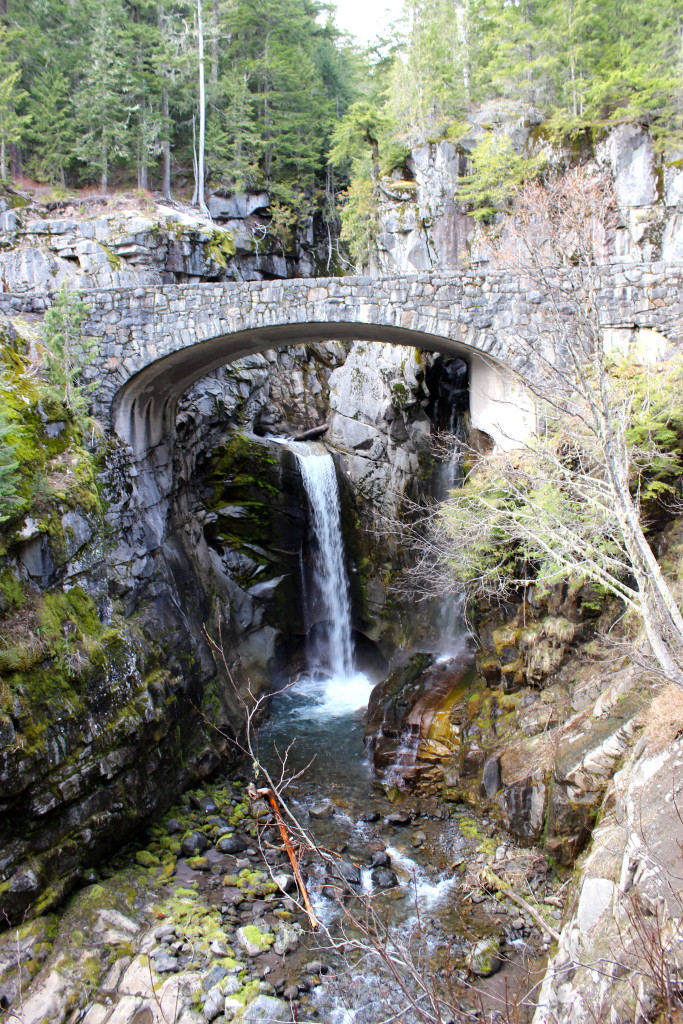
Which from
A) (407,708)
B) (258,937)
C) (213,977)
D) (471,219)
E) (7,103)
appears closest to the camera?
(213,977)

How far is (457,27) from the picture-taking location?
20.4 meters

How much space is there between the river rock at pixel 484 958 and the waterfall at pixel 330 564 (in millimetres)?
9203

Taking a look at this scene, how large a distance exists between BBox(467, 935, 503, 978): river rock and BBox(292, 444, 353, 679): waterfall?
9203 millimetres

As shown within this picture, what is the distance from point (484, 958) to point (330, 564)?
33.9 feet

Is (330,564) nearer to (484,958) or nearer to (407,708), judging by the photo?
(407,708)

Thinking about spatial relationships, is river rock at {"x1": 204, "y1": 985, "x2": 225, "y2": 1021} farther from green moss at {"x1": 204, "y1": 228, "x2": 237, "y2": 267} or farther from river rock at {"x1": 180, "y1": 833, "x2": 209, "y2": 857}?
green moss at {"x1": 204, "y1": 228, "x2": 237, "y2": 267}

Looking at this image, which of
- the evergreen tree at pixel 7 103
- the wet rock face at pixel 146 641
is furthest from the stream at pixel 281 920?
the evergreen tree at pixel 7 103

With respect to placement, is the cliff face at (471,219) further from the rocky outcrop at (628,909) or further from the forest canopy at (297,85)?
the rocky outcrop at (628,909)

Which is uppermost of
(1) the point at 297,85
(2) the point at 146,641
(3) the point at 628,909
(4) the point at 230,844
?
(1) the point at 297,85

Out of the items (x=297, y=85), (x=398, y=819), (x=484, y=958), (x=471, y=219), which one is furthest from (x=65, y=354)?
(x=297, y=85)

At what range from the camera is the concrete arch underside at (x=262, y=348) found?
10.9 meters

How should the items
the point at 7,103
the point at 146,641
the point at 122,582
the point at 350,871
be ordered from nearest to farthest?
the point at 350,871 → the point at 146,641 → the point at 122,582 → the point at 7,103

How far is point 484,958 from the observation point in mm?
6895

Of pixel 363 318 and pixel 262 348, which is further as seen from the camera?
pixel 262 348
